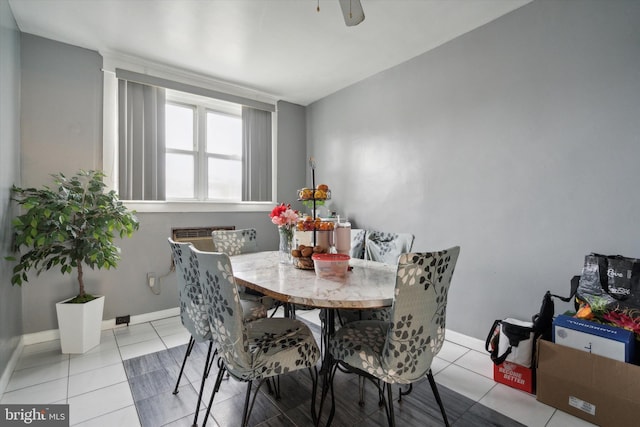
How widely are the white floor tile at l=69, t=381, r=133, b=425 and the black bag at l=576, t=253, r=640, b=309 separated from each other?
2.84m

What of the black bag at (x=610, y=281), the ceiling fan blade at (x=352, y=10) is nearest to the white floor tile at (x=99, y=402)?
the ceiling fan blade at (x=352, y=10)

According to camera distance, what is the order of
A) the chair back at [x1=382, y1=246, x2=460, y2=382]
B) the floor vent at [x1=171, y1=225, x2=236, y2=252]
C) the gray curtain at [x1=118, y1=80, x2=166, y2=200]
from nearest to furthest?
the chair back at [x1=382, y1=246, x2=460, y2=382] → the gray curtain at [x1=118, y1=80, x2=166, y2=200] → the floor vent at [x1=171, y1=225, x2=236, y2=252]

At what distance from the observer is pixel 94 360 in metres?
2.25

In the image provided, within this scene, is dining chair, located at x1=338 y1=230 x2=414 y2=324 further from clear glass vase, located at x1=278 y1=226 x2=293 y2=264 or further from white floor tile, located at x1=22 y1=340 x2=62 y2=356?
white floor tile, located at x1=22 y1=340 x2=62 y2=356

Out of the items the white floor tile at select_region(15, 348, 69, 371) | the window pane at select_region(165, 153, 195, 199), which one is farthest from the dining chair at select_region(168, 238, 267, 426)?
the window pane at select_region(165, 153, 195, 199)

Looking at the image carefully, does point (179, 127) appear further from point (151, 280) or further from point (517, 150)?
point (517, 150)

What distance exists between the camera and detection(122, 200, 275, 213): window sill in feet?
9.80

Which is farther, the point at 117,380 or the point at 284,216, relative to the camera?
the point at 117,380

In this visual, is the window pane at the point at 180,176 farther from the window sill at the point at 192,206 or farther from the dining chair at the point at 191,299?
the dining chair at the point at 191,299

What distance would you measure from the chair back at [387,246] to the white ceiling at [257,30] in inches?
68.3

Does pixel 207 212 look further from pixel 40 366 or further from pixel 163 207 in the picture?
pixel 40 366

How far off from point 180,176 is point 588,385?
3.84 meters

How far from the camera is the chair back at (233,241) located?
2578mm

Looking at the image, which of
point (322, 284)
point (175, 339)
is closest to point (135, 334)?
point (175, 339)
